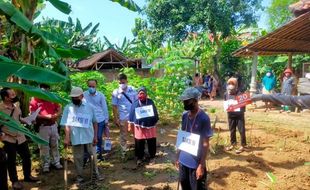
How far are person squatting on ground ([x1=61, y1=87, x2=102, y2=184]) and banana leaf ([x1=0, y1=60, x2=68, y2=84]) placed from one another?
3.27m

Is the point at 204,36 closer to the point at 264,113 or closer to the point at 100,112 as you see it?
the point at 264,113

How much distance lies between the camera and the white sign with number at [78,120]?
5.53 m

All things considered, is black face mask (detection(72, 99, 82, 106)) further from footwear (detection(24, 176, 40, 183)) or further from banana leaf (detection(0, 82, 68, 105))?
banana leaf (detection(0, 82, 68, 105))

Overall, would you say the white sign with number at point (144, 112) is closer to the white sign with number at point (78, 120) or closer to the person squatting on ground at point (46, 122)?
the white sign with number at point (78, 120)

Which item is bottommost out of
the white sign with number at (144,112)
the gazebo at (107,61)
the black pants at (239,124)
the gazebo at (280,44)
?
the black pants at (239,124)

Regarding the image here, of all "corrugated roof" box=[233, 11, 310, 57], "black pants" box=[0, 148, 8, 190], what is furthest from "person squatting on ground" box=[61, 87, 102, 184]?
"corrugated roof" box=[233, 11, 310, 57]

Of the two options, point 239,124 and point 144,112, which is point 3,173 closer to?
point 144,112

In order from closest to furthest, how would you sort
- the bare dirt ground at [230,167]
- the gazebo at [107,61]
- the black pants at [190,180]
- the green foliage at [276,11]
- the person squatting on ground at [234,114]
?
the black pants at [190,180]
the bare dirt ground at [230,167]
the person squatting on ground at [234,114]
the gazebo at [107,61]
the green foliage at [276,11]

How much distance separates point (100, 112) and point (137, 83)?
3246mm

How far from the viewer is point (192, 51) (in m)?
19.6

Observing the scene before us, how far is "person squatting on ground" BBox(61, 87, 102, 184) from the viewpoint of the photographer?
5.53m

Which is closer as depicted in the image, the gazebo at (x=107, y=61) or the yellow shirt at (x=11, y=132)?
the yellow shirt at (x=11, y=132)

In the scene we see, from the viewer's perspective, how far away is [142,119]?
6.62 m

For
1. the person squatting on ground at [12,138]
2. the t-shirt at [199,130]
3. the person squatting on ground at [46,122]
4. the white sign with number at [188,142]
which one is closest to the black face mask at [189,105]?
the t-shirt at [199,130]
